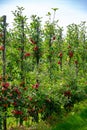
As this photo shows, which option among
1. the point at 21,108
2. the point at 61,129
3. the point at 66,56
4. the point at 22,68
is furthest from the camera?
the point at 66,56

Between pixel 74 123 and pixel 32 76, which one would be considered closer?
pixel 74 123

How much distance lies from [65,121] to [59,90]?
22.2ft

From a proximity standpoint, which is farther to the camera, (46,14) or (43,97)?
(46,14)

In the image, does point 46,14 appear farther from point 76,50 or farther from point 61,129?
point 61,129

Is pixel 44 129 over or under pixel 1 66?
under

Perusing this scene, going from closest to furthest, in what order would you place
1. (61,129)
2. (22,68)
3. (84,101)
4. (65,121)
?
(61,129) < (65,121) < (84,101) < (22,68)

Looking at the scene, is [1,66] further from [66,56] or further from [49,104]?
[66,56]

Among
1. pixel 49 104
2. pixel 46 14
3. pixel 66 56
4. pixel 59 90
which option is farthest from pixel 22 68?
pixel 66 56

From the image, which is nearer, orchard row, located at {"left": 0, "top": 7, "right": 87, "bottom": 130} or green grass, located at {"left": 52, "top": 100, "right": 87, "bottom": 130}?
green grass, located at {"left": 52, "top": 100, "right": 87, "bottom": 130}

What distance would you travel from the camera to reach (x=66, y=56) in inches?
1566

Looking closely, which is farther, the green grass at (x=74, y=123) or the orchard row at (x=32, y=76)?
the orchard row at (x=32, y=76)

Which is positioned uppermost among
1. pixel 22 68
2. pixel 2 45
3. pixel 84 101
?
pixel 2 45

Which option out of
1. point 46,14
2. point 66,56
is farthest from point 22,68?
point 66,56

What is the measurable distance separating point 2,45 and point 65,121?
675 cm
